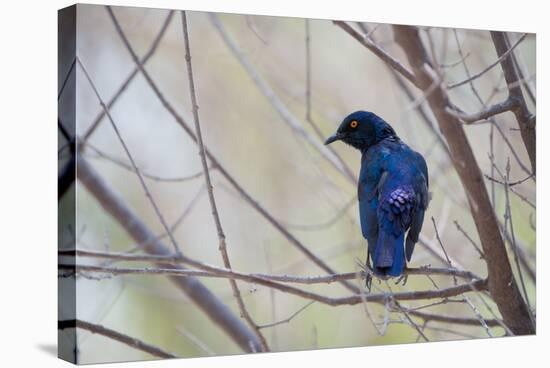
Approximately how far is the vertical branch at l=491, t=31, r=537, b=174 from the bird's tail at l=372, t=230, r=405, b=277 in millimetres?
905

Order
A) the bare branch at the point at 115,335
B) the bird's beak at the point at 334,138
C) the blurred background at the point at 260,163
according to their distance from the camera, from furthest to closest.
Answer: the bird's beak at the point at 334,138, the blurred background at the point at 260,163, the bare branch at the point at 115,335

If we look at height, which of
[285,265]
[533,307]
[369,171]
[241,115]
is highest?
[241,115]

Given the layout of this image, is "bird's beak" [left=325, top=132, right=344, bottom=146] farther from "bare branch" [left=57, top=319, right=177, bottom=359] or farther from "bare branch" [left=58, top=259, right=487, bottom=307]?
"bare branch" [left=57, top=319, right=177, bottom=359]

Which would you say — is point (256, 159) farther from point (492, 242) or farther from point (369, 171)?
point (492, 242)

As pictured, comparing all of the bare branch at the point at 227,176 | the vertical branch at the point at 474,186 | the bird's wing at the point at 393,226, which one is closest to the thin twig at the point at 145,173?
the bare branch at the point at 227,176

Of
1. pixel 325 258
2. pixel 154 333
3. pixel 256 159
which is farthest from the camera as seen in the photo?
pixel 325 258

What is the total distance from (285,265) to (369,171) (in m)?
0.65

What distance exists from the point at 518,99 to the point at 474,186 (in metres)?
0.56

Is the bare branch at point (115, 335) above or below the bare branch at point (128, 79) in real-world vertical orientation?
below

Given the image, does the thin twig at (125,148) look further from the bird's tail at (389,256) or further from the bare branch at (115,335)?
the bird's tail at (389,256)

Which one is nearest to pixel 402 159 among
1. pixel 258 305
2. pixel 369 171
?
pixel 369 171

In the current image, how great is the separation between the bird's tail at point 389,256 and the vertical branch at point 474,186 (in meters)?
0.39

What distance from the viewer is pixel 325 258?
4.66 metres

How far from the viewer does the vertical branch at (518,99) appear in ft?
14.3
